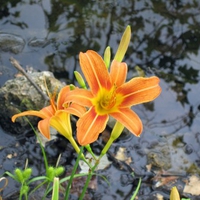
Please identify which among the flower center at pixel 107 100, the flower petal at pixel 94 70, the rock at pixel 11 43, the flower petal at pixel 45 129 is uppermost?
the flower petal at pixel 94 70

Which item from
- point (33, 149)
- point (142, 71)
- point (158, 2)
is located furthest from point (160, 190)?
point (158, 2)

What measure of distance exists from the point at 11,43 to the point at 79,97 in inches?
103

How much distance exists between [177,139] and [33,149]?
118 cm

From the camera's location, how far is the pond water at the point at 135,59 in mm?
3361

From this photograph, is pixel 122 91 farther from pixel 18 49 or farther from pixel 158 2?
pixel 158 2

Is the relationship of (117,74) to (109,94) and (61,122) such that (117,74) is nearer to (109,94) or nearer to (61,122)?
(109,94)

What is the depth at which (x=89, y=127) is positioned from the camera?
65.1 inches

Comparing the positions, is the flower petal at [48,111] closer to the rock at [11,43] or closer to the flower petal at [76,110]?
the flower petal at [76,110]

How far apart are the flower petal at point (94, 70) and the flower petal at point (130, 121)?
0.14 m

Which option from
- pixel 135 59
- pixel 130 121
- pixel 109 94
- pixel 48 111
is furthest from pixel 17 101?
pixel 130 121

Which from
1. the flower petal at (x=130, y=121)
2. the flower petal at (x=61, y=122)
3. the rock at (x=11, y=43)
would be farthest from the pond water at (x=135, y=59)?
the flower petal at (x=130, y=121)

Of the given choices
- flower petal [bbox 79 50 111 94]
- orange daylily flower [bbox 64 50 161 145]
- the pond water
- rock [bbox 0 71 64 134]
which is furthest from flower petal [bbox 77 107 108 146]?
rock [bbox 0 71 64 134]

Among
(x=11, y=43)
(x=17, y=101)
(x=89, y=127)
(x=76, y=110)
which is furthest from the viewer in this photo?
(x=11, y=43)

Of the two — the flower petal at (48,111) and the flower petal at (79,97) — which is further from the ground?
the flower petal at (79,97)
